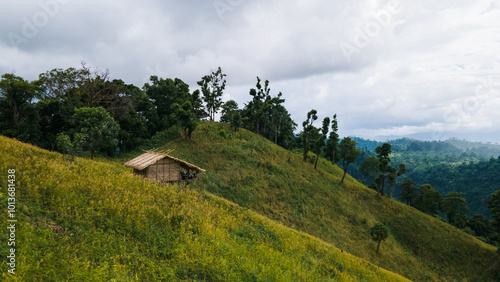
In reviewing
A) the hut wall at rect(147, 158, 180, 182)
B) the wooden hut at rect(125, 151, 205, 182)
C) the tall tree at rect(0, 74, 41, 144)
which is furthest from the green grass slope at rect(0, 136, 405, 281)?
the tall tree at rect(0, 74, 41, 144)

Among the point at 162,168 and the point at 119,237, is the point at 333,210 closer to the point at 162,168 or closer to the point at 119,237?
the point at 162,168

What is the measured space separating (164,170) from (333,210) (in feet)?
113

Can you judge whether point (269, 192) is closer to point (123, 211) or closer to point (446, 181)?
point (123, 211)

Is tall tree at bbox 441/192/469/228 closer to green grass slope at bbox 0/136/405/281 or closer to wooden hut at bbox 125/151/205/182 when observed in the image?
green grass slope at bbox 0/136/405/281

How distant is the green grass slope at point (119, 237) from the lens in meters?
6.23

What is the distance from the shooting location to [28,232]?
639cm

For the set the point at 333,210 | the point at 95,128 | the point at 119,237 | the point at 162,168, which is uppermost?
the point at 95,128

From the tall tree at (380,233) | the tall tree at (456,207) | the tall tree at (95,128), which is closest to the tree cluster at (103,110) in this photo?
the tall tree at (95,128)

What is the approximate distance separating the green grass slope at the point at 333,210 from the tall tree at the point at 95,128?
12.8 m

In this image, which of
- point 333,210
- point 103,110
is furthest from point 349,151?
point 103,110

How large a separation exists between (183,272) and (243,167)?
34.8 metres

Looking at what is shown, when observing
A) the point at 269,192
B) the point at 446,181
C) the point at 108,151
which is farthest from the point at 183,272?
the point at 446,181

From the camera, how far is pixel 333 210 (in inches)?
1697

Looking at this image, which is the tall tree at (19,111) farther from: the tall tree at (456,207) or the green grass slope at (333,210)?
the tall tree at (456,207)
